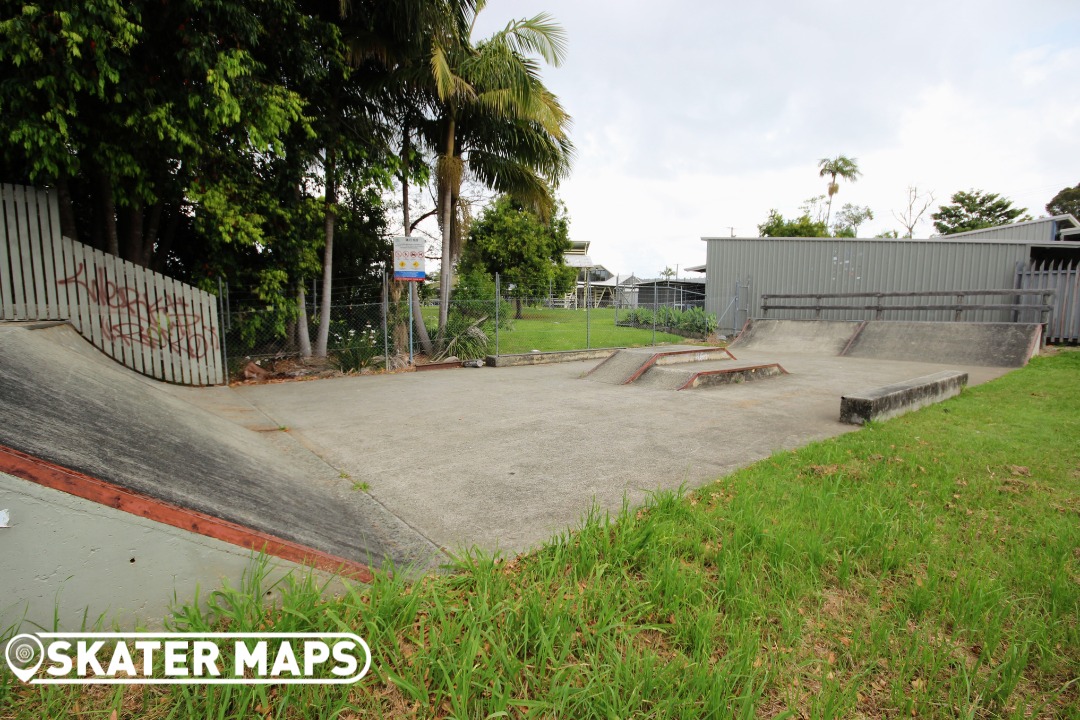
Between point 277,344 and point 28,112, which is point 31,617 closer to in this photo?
point 28,112

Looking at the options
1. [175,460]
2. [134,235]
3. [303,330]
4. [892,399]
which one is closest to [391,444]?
[175,460]

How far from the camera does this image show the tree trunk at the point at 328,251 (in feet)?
30.5

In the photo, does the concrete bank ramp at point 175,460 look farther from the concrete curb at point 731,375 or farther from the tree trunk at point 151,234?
the concrete curb at point 731,375

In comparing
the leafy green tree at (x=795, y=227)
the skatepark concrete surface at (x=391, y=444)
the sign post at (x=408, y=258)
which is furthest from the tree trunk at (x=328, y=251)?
the leafy green tree at (x=795, y=227)

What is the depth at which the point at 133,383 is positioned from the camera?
470cm

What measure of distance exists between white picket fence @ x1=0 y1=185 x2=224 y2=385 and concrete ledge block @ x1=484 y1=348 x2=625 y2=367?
562cm

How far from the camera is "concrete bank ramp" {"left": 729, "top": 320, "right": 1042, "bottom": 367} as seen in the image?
1205 centimetres

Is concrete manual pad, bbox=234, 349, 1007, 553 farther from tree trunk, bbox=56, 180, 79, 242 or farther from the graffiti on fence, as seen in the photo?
tree trunk, bbox=56, 180, 79, 242

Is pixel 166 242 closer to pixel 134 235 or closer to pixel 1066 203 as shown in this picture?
pixel 134 235

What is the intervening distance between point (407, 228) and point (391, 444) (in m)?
7.52

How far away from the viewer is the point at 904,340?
13.7m

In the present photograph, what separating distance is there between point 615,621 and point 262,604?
4.90 ft

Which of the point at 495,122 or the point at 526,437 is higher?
the point at 495,122

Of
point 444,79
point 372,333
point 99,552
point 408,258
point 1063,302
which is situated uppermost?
point 444,79
